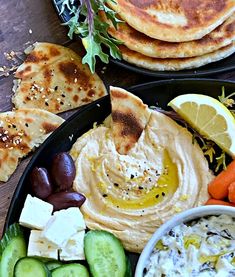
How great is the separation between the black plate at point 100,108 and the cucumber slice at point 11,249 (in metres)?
0.13

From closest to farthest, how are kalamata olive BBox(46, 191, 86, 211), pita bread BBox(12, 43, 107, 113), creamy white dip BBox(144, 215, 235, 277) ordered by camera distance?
creamy white dip BBox(144, 215, 235, 277) → kalamata olive BBox(46, 191, 86, 211) → pita bread BBox(12, 43, 107, 113)

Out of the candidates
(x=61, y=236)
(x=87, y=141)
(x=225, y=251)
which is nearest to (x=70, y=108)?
(x=87, y=141)

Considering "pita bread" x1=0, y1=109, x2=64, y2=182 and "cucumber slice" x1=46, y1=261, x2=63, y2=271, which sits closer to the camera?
"cucumber slice" x1=46, y1=261, x2=63, y2=271

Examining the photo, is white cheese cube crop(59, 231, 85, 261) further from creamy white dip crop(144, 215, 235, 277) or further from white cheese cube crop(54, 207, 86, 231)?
creamy white dip crop(144, 215, 235, 277)

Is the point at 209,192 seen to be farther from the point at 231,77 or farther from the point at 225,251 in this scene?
the point at 231,77

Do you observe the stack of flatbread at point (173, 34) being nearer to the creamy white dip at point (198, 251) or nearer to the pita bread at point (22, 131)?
the pita bread at point (22, 131)

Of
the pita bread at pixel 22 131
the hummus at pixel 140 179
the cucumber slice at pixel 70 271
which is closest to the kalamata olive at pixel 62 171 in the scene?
the hummus at pixel 140 179

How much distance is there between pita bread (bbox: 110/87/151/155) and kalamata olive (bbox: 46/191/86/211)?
24 cm

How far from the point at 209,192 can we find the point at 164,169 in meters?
0.19

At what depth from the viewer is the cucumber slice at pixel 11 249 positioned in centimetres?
247

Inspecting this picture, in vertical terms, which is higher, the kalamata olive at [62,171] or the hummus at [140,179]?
the kalamata olive at [62,171]

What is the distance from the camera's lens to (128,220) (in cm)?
259

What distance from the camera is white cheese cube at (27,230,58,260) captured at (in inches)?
98.0

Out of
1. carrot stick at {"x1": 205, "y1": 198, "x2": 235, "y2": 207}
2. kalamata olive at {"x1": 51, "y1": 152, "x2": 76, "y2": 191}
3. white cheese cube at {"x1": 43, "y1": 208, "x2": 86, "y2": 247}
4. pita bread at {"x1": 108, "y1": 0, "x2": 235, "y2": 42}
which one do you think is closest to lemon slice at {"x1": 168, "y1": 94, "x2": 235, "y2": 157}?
carrot stick at {"x1": 205, "y1": 198, "x2": 235, "y2": 207}
